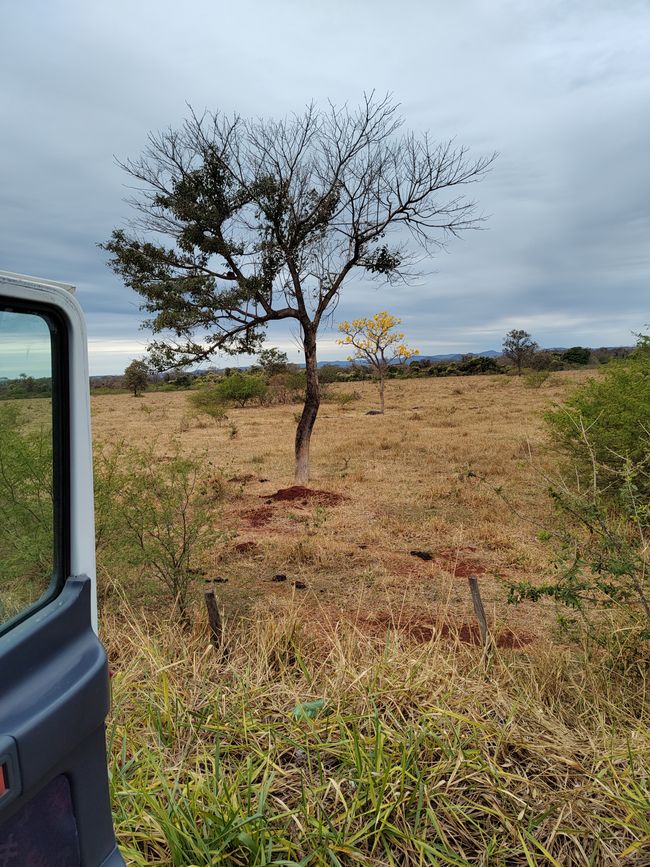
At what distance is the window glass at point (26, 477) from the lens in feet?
3.69

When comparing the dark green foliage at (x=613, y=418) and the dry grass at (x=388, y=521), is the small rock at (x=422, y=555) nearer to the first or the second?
the dry grass at (x=388, y=521)

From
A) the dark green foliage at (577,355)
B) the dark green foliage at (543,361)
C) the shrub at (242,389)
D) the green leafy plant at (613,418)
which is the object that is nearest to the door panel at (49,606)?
the green leafy plant at (613,418)

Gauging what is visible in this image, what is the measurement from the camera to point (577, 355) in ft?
208

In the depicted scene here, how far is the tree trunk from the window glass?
10.3 meters

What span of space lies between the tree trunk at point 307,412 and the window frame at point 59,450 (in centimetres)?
1034

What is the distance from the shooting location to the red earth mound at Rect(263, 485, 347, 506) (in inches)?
409

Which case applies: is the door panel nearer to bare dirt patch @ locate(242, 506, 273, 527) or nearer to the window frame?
the window frame

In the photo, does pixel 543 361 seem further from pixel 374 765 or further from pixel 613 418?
pixel 374 765

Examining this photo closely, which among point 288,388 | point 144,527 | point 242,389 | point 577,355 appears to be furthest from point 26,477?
point 577,355

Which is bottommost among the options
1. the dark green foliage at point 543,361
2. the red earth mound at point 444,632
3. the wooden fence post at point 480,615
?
the red earth mound at point 444,632

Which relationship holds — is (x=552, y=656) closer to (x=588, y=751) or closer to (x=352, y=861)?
(x=588, y=751)

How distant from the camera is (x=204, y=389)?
1069 inches

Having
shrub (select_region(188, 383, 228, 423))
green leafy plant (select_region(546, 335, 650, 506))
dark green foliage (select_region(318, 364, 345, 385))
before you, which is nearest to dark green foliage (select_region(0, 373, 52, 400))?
green leafy plant (select_region(546, 335, 650, 506))

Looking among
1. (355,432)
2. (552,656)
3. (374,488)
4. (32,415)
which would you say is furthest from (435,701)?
(355,432)
